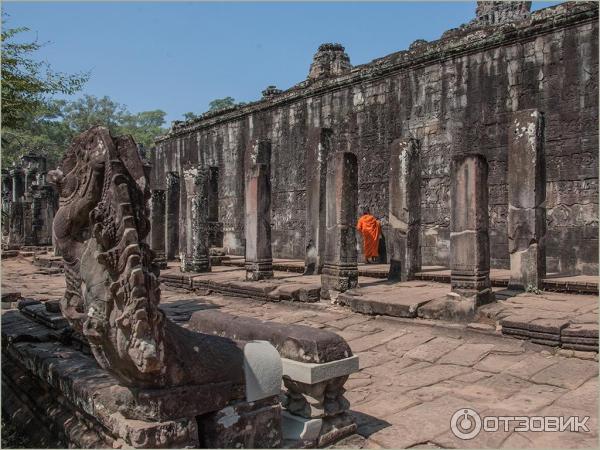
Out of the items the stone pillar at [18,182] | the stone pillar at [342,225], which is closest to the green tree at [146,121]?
the stone pillar at [18,182]

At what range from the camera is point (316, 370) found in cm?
339

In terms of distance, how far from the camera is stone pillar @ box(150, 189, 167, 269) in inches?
538

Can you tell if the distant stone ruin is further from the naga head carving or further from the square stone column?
the naga head carving

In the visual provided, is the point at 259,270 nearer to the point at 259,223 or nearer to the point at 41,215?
the point at 259,223

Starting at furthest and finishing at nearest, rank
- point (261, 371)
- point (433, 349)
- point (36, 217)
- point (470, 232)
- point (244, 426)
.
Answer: point (36, 217), point (470, 232), point (433, 349), point (261, 371), point (244, 426)

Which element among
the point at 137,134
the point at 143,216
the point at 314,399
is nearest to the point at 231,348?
the point at 314,399

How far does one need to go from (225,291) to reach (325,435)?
6.69m

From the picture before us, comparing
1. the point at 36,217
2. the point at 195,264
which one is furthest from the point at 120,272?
the point at 36,217

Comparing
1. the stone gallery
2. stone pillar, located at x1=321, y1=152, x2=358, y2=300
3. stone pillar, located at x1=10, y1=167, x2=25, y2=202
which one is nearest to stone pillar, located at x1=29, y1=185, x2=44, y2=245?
stone pillar, located at x1=10, y1=167, x2=25, y2=202

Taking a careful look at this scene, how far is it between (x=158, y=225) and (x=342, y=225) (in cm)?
717

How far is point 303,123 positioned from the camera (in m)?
15.2

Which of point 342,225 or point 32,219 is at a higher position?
point 32,219

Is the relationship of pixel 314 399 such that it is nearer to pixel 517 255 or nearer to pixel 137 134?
pixel 517 255

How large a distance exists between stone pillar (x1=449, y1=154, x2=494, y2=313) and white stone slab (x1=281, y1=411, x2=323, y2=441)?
390 cm
